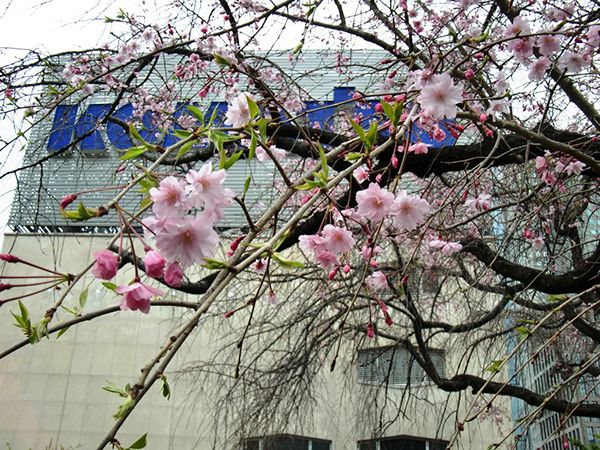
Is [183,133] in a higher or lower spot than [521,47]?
lower

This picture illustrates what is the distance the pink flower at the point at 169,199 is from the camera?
2.27 feet

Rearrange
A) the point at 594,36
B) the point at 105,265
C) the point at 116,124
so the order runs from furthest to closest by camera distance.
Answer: the point at 116,124, the point at 594,36, the point at 105,265

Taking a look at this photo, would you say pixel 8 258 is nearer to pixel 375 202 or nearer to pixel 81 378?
pixel 375 202

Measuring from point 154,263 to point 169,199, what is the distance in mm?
77

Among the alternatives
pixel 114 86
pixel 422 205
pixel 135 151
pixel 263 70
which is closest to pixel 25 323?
pixel 135 151

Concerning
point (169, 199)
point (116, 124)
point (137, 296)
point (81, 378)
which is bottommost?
point (137, 296)

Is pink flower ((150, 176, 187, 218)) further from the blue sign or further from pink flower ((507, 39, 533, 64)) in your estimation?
pink flower ((507, 39, 533, 64))

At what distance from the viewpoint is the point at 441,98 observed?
41.0 inches

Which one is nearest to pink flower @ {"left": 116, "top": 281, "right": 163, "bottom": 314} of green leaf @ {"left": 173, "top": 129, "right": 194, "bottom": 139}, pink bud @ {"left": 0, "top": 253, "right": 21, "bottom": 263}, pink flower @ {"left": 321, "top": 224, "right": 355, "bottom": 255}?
pink bud @ {"left": 0, "top": 253, "right": 21, "bottom": 263}

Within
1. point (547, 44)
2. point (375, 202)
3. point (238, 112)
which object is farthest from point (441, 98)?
point (547, 44)

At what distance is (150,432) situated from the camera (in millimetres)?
7609

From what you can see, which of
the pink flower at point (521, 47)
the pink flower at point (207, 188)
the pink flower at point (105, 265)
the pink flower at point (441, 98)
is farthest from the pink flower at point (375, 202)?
the pink flower at point (521, 47)

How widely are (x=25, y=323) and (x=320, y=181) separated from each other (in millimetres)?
415

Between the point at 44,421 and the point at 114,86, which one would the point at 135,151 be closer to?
the point at 114,86
